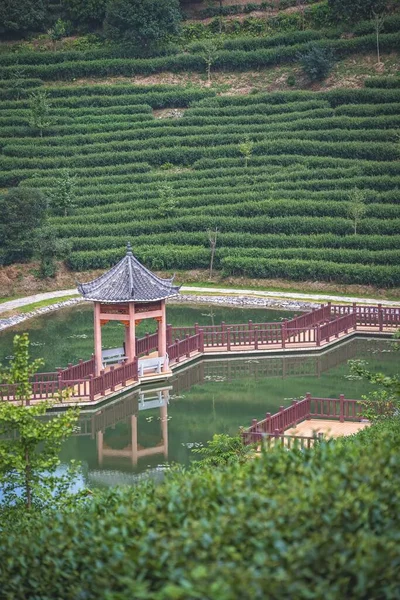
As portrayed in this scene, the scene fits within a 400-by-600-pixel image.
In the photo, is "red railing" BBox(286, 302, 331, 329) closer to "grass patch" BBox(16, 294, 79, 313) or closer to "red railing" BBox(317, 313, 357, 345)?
"red railing" BBox(317, 313, 357, 345)

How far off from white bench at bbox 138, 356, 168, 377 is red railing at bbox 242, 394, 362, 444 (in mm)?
7542

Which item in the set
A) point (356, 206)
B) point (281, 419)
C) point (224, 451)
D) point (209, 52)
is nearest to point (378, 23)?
point (209, 52)

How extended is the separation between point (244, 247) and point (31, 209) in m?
11.6

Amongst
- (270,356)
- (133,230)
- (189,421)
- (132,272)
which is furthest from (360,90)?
(189,421)

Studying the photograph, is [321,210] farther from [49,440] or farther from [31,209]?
[49,440]

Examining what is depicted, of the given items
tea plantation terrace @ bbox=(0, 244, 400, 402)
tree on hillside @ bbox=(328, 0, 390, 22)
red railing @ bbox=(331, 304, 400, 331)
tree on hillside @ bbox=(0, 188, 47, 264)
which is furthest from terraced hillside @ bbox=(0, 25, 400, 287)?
tree on hillside @ bbox=(328, 0, 390, 22)

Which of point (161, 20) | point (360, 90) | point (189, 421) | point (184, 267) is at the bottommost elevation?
point (189, 421)

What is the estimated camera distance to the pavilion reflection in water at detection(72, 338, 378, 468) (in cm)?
3584

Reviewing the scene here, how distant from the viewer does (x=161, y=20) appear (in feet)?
279

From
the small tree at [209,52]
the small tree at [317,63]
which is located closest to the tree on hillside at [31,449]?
the small tree at [317,63]

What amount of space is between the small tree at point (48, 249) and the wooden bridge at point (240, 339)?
1281 centimetres

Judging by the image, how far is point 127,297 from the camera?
135 ft

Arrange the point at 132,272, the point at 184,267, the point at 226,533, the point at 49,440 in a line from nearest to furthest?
the point at 226,533
the point at 49,440
the point at 132,272
the point at 184,267

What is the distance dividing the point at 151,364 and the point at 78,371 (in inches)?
125
